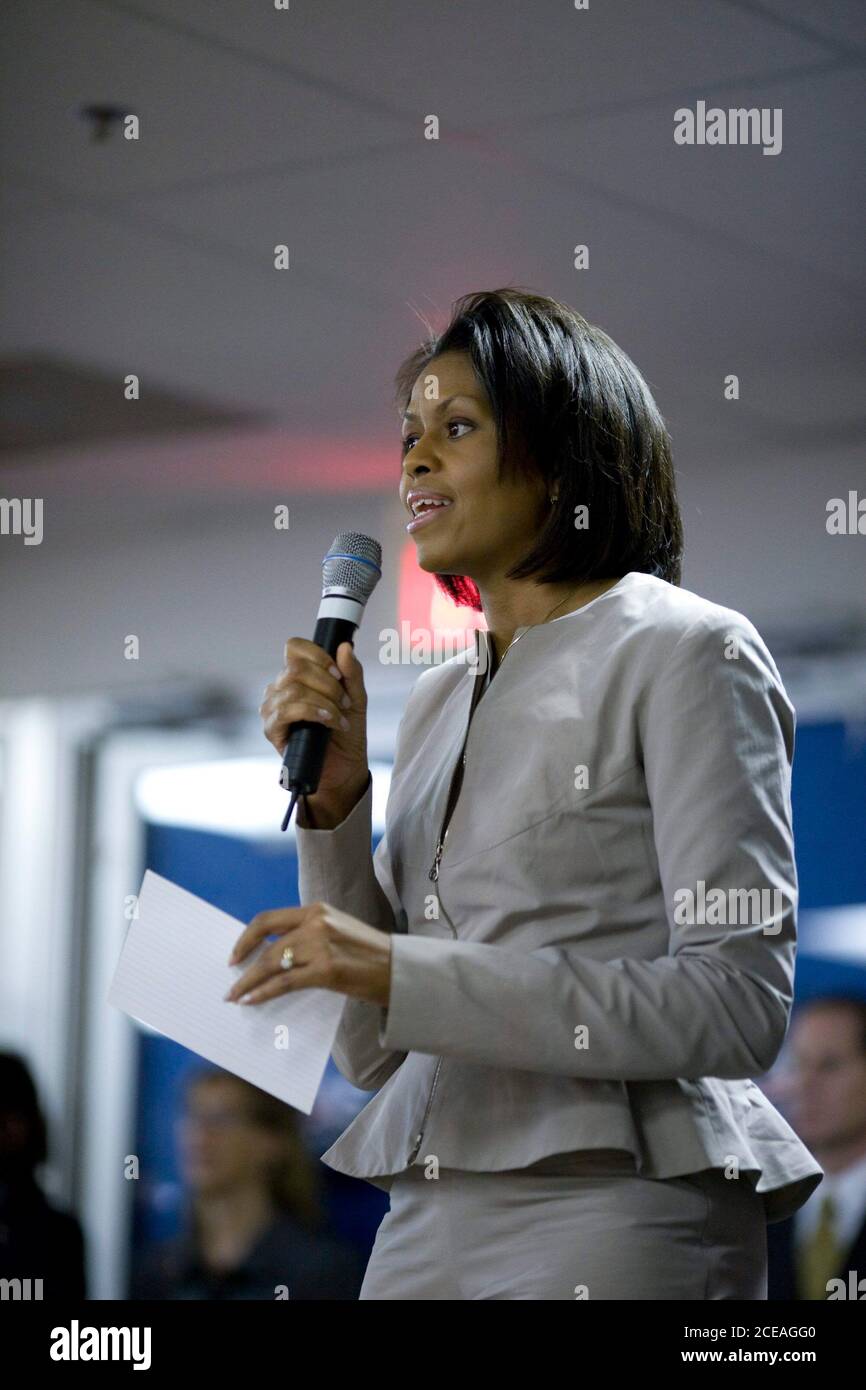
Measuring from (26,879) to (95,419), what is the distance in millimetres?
1491

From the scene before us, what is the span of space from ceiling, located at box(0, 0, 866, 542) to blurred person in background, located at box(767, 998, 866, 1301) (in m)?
1.33

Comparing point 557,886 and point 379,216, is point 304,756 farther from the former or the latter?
point 379,216

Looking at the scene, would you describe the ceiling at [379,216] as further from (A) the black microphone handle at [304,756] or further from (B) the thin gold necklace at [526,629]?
(A) the black microphone handle at [304,756]

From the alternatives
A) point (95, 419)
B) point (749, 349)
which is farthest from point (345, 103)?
point (95, 419)

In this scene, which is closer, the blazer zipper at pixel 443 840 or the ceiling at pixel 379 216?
the blazer zipper at pixel 443 840

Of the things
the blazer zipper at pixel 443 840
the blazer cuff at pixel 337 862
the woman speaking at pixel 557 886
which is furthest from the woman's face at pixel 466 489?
the blazer cuff at pixel 337 862

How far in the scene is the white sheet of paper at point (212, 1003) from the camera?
1.32 meters

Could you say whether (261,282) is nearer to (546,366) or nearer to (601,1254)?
(546,366)

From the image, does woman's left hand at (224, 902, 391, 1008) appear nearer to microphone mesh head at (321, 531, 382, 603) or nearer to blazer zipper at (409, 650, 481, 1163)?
blazer zipper at (409, 650, 481, 1163)

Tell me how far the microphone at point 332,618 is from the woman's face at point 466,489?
2.3 inches

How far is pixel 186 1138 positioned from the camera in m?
4.89

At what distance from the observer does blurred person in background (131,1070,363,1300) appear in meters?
4.49

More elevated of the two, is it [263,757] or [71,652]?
[71,652]

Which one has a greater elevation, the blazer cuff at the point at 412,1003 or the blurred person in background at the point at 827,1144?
the blazer cuff at the point at 412,1003
